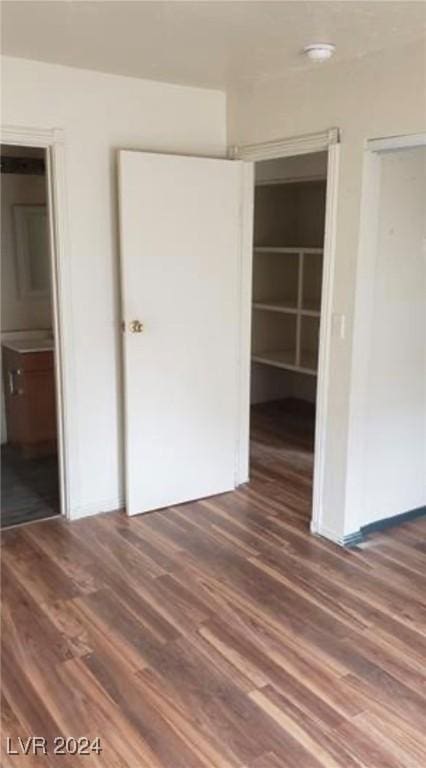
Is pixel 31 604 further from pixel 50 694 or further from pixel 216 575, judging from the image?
pixel 216 575

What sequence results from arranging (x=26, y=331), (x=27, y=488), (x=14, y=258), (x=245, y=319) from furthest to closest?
(x=26, y=331), (x=14, y=258), (x=27, y=488), (x=245, y=319)

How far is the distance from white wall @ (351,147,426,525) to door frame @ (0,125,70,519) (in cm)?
149

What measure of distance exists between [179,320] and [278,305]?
7.19 feet

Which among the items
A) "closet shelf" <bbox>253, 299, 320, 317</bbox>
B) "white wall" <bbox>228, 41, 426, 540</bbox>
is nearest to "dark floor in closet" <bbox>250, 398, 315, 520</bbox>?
"white wall" <bbox>228, 41, 426, 540</bbox>

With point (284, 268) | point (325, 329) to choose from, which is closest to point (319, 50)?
point (325, 329)

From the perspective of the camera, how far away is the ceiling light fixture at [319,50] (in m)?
2.64

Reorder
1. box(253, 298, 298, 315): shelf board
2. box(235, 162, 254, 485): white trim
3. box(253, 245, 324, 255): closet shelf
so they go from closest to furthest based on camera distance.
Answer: box(235, 162, 254, 485): white trim
box(253, 245, 324, 255): closet shelf
box(253, 298, 298, 315): shelf board

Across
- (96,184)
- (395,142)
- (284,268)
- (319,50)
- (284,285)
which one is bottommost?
(284,285)

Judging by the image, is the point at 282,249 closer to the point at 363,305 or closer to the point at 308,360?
the point at 308,360

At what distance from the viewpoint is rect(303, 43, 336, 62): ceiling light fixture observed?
2.64 meters

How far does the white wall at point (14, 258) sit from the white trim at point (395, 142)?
2.70 meters

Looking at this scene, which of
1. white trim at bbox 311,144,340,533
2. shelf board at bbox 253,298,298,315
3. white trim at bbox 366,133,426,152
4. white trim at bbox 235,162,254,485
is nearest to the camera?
white trim at bbox 366,133,426,152

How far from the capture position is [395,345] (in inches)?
128

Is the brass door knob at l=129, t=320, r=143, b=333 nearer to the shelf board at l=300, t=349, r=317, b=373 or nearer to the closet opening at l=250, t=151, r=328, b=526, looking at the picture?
the closet opening at l=250, t=151, r=328, b=526
